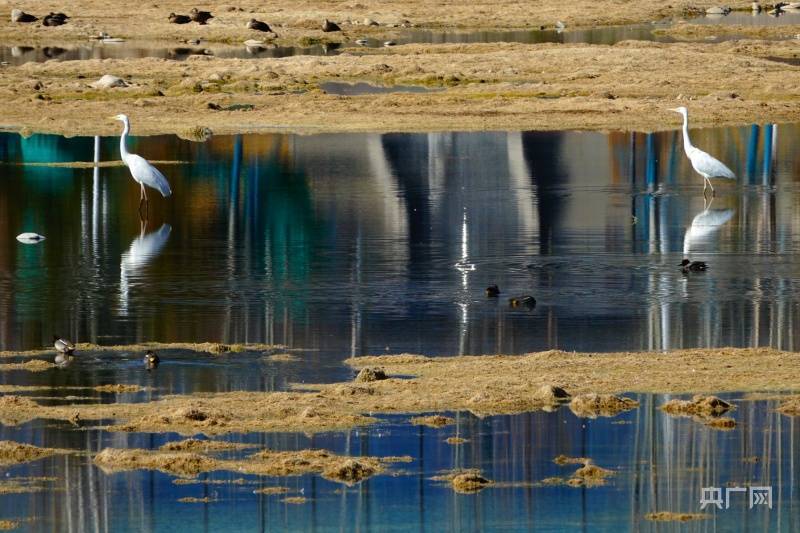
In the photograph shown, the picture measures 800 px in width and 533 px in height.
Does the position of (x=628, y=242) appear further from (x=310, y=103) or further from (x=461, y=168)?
(x=310, y=103)

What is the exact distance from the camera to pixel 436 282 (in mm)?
22281

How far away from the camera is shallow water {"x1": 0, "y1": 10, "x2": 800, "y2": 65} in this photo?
224 feet

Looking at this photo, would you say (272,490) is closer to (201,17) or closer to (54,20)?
(201,17)

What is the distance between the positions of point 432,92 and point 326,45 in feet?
77.2

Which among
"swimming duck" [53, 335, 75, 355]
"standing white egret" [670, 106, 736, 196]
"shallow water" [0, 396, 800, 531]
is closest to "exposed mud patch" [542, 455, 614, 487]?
"shallow water" [0, 396, 800, 531]

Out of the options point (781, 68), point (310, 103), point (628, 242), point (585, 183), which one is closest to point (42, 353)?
point (628, 242)

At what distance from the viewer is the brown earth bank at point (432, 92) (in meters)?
43.7

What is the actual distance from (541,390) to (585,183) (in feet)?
60.1

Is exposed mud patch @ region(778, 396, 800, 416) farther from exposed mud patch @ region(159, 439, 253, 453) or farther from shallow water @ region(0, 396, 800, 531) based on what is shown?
exposed mud patch @ region(159, 439, 253, 453)

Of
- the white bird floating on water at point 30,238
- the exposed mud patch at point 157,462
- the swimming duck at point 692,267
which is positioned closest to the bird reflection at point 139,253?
the white bird floating on water at point 30,238

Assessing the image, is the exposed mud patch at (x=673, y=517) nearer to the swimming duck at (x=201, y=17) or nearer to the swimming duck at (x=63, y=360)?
the swimming duck at (x=63, y=360)

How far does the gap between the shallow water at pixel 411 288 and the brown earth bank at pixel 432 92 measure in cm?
237

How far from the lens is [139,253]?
2500 centimetres

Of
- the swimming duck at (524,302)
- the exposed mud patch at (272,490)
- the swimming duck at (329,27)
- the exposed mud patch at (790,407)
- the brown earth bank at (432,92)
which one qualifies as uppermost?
the swimming duck at (329,27)
